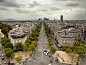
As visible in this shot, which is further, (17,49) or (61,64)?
(17,49)

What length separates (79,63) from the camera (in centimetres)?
2770

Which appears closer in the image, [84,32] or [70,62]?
[70,62]

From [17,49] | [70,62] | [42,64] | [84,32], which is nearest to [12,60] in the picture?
[17,49]

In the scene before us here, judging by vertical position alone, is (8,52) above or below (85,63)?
above

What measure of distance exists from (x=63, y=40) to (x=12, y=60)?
27552 mm

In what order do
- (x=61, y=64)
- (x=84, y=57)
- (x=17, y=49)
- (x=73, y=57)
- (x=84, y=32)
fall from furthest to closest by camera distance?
(x=84, y=32), (x=17, y=49), (x=84, y=57), (x=73, y=57), (x=61, y=64)

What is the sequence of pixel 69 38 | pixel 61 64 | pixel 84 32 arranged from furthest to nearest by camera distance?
pixel 84 32
pixel 69 38
pixel 61 64

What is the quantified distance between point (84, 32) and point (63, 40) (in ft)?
141

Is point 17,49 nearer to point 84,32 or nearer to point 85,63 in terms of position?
point 85,63

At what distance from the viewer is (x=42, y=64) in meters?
27.5

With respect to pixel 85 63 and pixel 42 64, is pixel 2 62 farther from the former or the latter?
pixel 85 63

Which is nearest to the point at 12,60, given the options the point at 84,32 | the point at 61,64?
the point at 61,64

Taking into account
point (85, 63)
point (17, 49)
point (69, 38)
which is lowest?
point (85, 63)

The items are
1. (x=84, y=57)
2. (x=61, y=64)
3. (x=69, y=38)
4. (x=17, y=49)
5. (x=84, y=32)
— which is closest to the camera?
(x=61, y=64)
